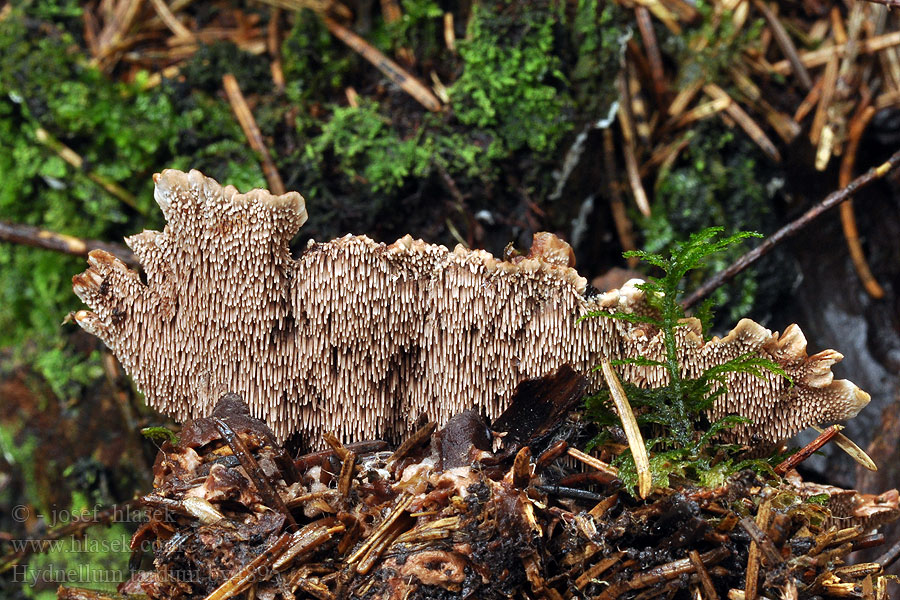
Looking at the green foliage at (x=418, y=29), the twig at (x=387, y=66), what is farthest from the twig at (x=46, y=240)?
the green foliage at (x=418, y=29)

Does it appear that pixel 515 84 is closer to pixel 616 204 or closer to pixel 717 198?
pixel 616 204

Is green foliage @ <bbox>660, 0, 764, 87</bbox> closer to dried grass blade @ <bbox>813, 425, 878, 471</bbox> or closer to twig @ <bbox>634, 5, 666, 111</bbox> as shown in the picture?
twig @ <bbox>634, 5, 666, 111</bbox>

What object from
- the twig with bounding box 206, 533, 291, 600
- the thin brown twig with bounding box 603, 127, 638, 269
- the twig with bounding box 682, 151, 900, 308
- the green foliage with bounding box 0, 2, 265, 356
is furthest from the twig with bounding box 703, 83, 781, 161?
the twig with bounding box 206, 533, 291, 600

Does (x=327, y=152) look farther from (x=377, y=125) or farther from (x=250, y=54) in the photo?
(x=250, y=54)

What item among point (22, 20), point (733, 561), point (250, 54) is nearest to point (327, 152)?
point (250, 54)

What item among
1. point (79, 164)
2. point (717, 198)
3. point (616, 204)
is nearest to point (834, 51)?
point (717, 198)
